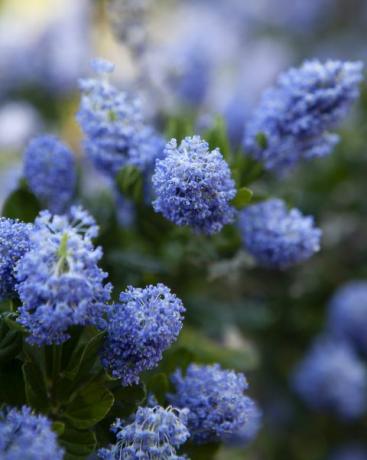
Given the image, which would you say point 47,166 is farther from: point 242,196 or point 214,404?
point 214,404

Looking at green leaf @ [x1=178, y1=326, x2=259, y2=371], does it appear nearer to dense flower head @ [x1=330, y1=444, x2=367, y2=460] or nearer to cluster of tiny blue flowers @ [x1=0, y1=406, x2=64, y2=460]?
cluster of tiny blue flowers @ [x1=0, y1=406, x2=64, y2=460]

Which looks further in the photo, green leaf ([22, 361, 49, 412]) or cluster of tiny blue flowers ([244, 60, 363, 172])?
cluster of tiny blue flowers ([244, 60, 363, 172])

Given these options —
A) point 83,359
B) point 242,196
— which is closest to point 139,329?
point 83,359

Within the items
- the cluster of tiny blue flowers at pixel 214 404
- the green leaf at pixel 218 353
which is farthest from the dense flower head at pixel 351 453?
the cluster of tiny blue flowers at pixel 214 404

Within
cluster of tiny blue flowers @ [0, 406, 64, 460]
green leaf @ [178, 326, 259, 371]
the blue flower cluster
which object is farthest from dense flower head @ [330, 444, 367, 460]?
cluster of tiny blue flowers @ [0, 406, 64, 460]

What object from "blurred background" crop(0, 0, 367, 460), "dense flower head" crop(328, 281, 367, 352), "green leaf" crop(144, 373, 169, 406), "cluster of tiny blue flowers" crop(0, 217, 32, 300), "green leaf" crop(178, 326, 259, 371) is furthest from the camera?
"dense flower head" crop(328, 281, 367, 352)

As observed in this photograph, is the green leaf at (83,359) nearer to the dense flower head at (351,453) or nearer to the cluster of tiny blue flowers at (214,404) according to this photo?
the cluster of tiny blue flowers at (214,404)
